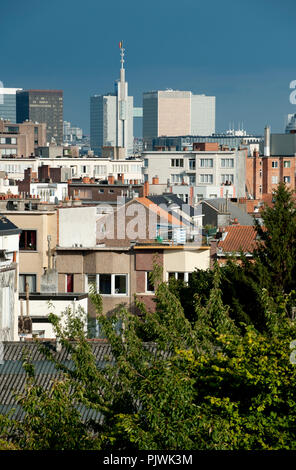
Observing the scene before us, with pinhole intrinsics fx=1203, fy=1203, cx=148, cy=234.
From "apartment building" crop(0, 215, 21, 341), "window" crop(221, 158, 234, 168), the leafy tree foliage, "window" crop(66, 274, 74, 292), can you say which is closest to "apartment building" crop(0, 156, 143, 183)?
"window" crop(221, 158, 234, 168)

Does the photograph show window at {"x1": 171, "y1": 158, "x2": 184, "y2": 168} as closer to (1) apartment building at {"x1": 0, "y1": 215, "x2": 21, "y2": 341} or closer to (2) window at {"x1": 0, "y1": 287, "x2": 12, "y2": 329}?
(1) apartment building at {"x1": 0, "y1": 215, "x2": 21, "y2": 341}

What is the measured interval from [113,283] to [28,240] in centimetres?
304

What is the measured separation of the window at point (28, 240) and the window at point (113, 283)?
2250 millimetres

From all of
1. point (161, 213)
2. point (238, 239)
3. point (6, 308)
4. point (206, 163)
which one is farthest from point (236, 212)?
point (206, 163)

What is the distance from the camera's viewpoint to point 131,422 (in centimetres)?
1393

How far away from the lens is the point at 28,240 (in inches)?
1506

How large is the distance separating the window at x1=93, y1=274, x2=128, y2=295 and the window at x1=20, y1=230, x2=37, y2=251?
2.25m

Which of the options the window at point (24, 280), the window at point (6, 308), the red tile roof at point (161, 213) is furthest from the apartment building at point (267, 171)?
the window at point (6, 308)

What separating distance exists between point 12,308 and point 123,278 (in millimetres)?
12286

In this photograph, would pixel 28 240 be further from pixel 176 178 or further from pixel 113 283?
pixel 176 178

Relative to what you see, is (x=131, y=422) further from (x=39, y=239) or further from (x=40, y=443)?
(x=39, y=239)

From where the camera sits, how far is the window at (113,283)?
38031 millimetres

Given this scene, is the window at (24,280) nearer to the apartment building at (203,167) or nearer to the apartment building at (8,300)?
the apartment building at (8,300)
